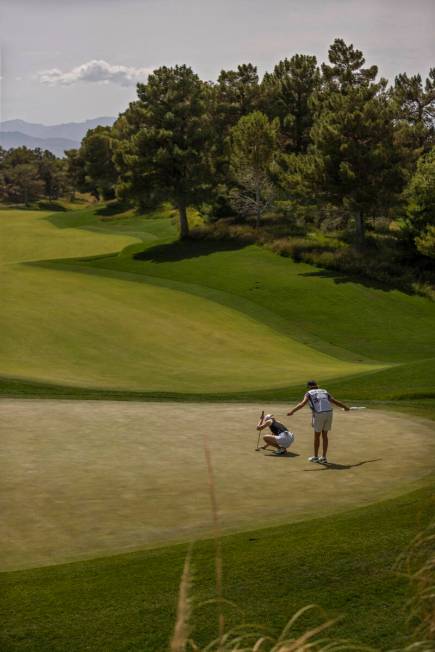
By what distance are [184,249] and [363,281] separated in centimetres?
1940

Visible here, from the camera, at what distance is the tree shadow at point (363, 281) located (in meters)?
59.7

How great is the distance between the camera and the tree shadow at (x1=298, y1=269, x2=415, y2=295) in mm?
59688

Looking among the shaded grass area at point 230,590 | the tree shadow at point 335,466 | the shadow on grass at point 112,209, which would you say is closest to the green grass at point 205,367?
the shaded grass area at point 230,590

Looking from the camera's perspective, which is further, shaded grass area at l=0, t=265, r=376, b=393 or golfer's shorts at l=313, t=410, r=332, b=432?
shaded grass area at l=0, t=265, r=376, b=393

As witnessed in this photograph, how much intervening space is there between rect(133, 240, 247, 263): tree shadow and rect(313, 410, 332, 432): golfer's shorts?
171ft

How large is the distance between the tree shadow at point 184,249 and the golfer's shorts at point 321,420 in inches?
2051

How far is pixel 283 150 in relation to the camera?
91.5 meters

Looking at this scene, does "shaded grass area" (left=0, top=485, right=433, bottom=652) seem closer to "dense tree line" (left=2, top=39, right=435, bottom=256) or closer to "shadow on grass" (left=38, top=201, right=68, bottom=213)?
"dense tree line" (left=2, top=39, right=435, bottom=256)

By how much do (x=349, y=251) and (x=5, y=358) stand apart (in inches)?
1571

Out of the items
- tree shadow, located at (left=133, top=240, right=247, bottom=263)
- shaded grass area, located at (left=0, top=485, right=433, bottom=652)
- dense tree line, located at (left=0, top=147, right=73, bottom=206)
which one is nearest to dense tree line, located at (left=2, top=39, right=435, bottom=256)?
tree shadow, located at (left=133, top=240, right=247, bottom=263)

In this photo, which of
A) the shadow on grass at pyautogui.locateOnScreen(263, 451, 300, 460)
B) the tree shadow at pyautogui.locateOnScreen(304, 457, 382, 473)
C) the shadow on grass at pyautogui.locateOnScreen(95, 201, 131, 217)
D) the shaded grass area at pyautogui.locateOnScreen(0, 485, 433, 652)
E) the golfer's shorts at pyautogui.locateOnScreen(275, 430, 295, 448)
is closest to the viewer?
the shaded grass area at pyautogui.locateOnScreen(0, 485, 433, 652)

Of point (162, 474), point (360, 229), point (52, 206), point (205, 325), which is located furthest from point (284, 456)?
point (52, 206)

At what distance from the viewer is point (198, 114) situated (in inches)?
3036

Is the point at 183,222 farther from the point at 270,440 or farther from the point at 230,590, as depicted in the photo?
the point at 230,590
